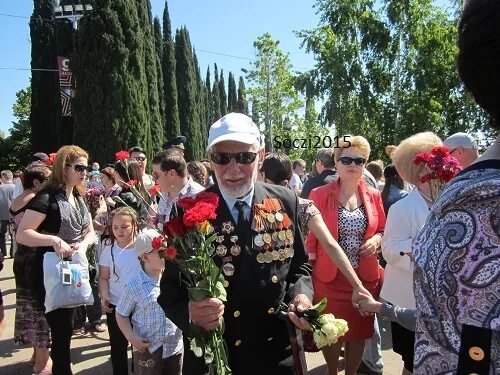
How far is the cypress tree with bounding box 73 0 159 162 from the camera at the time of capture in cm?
2312

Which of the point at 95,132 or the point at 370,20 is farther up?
the point at 370,20

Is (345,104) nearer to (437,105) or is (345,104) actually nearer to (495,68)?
(437,105)

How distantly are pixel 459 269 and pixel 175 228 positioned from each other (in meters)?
1.17

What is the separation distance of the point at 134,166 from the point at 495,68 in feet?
15.0

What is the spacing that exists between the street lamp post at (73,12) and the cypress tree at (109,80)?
0.34 metres

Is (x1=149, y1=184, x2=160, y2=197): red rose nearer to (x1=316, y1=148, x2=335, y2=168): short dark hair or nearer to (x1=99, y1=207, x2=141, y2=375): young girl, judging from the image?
(x1=99, y1=207, x2=141, y2=375): young girl

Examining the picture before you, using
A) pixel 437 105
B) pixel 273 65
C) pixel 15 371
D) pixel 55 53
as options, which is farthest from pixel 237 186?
pixel 273 65

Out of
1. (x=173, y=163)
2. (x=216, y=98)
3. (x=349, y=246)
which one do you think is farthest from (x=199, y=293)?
(x=216, y=98)

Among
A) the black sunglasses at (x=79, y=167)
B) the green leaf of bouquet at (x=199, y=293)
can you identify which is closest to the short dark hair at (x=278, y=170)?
the black sunglasses at (x=79, y=167)

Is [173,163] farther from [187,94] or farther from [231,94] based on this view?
[231,94]

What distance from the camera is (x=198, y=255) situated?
187 cm

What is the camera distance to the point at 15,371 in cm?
506

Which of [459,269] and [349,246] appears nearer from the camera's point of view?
[459,269]

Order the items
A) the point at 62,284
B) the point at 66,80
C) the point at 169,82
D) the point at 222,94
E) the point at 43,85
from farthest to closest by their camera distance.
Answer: the point at 222,94
the point at 169,82
the point at 43,85
the point at 66,80
the point at 62,284
